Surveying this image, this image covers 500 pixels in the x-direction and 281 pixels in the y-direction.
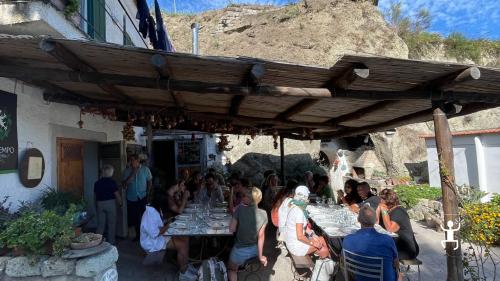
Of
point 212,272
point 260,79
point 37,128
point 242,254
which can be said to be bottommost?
point 212,272

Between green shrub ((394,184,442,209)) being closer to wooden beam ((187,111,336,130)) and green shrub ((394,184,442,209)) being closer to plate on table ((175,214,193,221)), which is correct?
wooden beam ((187,111,336,130))

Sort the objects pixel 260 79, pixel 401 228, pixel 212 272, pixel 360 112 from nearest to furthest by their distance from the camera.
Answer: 1. pixel 260 79
2. pixel 212 272
3. pixel 401 228
4. pixel 360 112

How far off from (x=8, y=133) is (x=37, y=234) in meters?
1.58

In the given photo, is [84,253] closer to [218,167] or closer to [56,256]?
[56,256]

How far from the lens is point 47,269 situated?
124 inches

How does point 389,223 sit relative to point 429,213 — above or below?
above

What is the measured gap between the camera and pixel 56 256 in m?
3.17

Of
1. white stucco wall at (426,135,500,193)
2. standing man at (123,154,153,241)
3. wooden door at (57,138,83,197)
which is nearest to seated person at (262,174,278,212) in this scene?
standing man at (123,154,153,241)

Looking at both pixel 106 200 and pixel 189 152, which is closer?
pixel 106 200

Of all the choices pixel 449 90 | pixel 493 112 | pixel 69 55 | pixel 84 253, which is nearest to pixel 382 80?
pixel 449 90

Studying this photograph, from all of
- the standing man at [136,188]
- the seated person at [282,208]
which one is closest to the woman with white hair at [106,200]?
the standing man at [136,188]

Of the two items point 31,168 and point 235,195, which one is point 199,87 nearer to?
point 31,168

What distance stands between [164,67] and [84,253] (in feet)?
6.22

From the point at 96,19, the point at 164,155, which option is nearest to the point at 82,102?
the point at 96,19
